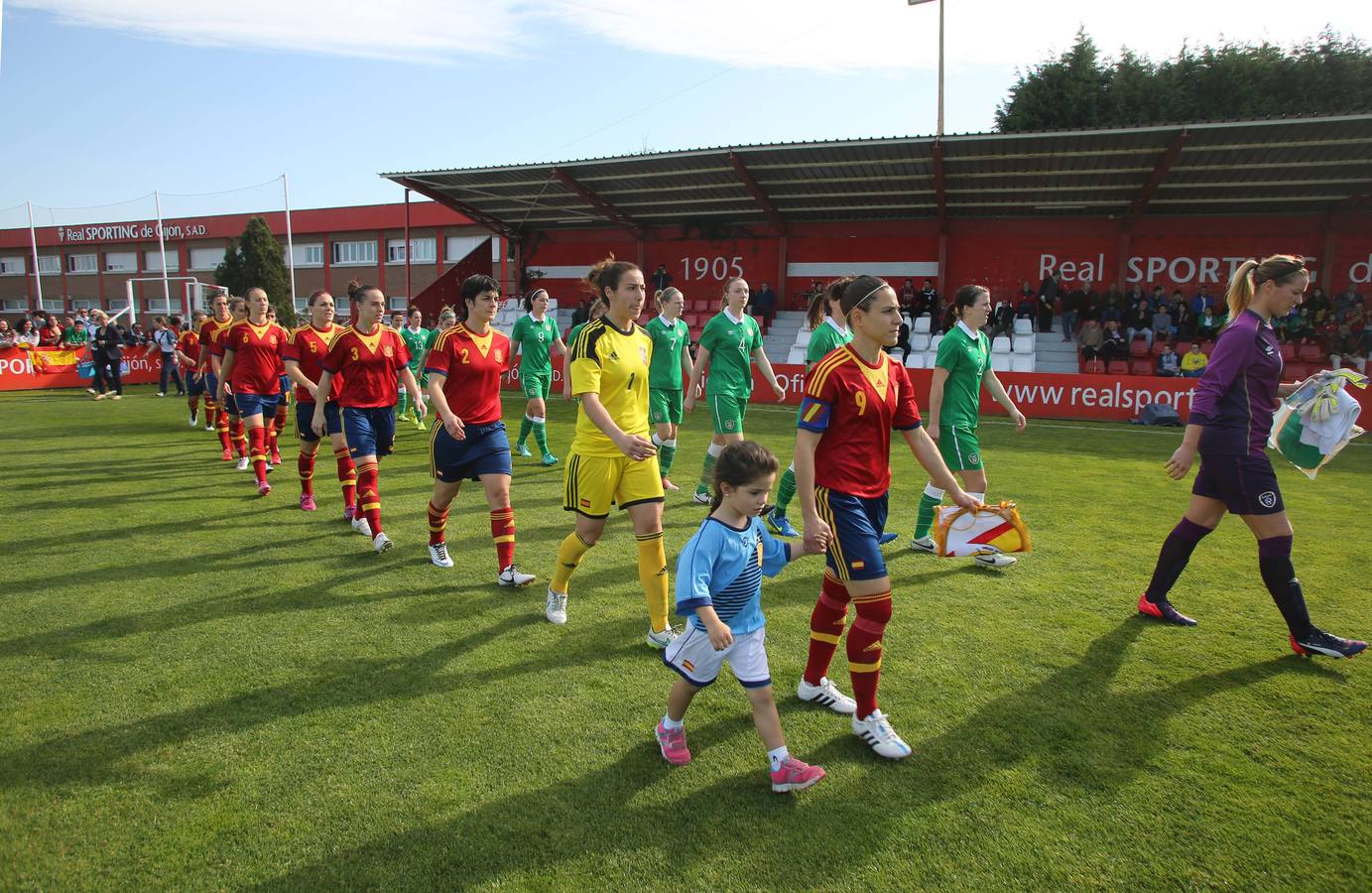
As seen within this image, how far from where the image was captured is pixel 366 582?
18.6 feet

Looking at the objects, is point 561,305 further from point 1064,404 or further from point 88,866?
point 88,866

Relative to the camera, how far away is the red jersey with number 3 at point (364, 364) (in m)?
6.54

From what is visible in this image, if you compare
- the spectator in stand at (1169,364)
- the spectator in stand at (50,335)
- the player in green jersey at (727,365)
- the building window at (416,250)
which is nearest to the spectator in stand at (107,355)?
the spectator in stand at (50,335)

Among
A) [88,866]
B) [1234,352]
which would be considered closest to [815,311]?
[1234,352]

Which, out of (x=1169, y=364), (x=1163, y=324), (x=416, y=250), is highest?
(x=416, y=250)

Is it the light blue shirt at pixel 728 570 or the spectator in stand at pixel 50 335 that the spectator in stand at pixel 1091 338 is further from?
the spectator in stand at pixel 50 335

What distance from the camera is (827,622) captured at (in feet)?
12.1

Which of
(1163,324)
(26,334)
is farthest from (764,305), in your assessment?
(26,334)

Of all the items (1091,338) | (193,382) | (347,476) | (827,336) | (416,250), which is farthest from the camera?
(416,250)

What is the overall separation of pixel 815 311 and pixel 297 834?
17.6 ft

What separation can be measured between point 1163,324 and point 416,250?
1439 inches

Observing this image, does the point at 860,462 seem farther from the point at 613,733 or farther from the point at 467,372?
the point at 467,372

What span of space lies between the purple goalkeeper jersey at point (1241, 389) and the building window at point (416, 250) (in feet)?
140

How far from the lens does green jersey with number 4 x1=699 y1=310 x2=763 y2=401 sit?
24.4 feet
